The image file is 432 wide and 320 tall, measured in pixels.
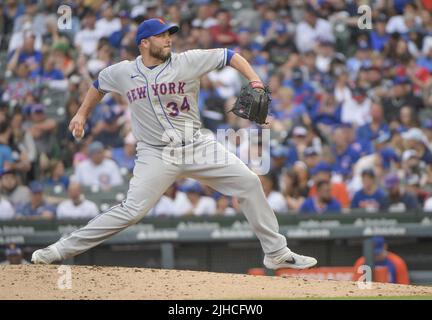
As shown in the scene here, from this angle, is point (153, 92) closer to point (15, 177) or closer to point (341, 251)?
point (341, 251)

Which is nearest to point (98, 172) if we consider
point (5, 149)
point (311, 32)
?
point (5, 149)

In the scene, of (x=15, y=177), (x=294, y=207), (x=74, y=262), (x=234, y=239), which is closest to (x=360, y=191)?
(x=294, y=207)

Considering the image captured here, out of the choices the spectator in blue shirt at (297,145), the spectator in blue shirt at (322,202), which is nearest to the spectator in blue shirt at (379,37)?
the spectator in blue shirt at (297,145)

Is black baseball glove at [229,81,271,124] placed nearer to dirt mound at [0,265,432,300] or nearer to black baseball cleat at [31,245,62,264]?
dirt mound at [0,265,432,300]
